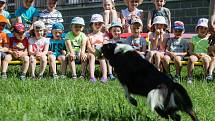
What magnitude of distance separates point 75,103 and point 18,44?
419 centimetres

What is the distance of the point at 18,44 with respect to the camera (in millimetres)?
10094

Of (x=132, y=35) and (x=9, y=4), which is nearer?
(x=132, y=35)

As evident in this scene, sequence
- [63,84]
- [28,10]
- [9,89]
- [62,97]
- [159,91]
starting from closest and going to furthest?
[159,91] < [62,97] < [9,89] < [63,84] < [28,10]

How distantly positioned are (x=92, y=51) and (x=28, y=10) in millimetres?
2105

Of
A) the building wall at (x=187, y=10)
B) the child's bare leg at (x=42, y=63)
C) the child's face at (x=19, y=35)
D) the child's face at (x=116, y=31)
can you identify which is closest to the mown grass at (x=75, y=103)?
the child's bare leg at (x=42, y=63)

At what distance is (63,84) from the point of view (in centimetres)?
832

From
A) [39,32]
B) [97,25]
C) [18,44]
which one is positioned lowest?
[18,44]

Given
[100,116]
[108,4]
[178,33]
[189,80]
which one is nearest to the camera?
[100,116]

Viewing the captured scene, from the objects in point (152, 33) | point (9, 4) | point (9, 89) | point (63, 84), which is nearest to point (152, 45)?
point (152, 33)

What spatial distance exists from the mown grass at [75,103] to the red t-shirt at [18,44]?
61.6 inches

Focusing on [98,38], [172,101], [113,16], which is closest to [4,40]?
[98,38]

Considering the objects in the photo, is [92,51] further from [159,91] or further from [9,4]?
[9,4]

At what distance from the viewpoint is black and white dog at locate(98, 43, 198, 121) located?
199 inches

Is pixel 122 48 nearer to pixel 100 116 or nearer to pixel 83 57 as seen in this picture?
pixel 100 116
